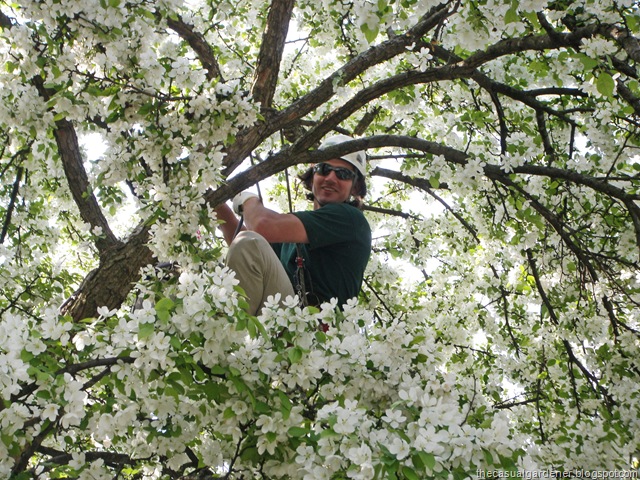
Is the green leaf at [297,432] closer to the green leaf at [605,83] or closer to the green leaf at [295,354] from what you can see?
the green leaf at [295,354]

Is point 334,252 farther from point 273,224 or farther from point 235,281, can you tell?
point 235,281

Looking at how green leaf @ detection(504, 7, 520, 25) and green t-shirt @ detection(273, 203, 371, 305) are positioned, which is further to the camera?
green t-shirt @ detection(273, 203, 371, 305)

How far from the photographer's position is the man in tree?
3.38 metres

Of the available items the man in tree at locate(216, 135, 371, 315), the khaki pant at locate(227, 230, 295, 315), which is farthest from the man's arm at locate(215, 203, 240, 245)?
the khaki pant at locate(227, 230, 295, 315)

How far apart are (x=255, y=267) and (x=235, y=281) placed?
3.60 ft

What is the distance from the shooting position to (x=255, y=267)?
336 cm

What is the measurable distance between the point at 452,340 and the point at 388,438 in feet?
16.7

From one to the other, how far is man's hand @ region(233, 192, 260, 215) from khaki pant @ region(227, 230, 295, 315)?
1.73 feet

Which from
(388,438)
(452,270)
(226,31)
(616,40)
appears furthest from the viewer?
(452,270)

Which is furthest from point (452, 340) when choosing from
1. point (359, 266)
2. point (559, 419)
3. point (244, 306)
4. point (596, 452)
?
point (244, 306)

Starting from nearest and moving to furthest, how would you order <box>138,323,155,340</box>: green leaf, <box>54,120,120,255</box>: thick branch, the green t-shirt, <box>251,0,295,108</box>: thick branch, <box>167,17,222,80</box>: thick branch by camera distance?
<box>138,323,155,340</box>: green leaf
the green t-shirt
<box>54,120,120,255</box>: thick branch
<box>251,0,295,108</box>: thick branch
<box>167,17,222,80</box>: thick branch

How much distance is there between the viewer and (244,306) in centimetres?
229

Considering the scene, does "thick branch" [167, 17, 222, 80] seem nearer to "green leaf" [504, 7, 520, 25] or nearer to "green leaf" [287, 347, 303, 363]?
"green leaf" [504, 7, 520, 25]

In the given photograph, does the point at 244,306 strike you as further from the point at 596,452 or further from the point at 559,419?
the point at 559,419
